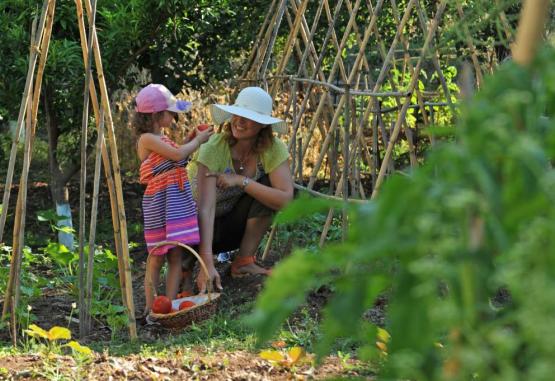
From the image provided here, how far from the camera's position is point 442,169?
1.18 m

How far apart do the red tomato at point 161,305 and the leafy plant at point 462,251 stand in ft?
10.3

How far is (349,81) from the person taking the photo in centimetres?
484

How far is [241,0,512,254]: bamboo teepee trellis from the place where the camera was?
466 cm

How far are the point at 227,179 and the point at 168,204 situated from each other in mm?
312

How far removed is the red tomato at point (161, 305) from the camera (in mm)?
4191

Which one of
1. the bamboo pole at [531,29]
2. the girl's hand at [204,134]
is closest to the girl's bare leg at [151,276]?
the girl's hand at [204,134]

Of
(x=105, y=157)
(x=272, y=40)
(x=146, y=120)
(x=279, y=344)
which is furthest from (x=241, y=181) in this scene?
(x=272, y=40)

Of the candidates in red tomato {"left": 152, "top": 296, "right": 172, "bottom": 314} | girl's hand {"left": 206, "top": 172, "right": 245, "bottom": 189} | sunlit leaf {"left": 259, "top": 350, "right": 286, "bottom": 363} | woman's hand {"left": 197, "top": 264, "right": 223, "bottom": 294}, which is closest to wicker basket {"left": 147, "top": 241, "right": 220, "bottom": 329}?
red tomato {"left": 152, "top": 296, "right": 172, "bottom": 314}

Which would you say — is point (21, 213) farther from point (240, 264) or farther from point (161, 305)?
point (240, 264)

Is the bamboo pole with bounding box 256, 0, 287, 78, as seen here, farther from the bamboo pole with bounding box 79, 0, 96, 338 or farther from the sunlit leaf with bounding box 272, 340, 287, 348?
the sunlit leaf with bounding box 272, 340, 287, 348

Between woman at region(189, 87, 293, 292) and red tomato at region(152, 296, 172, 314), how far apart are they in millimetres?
276

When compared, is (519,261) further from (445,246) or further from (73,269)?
(73,269)

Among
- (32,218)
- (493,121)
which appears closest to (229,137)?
(32,218)

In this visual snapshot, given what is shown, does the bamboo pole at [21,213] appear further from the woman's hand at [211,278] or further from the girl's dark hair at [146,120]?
the woman's hand at [211,278]
